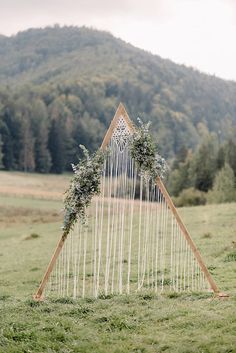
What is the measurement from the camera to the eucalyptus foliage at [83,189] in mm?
15516

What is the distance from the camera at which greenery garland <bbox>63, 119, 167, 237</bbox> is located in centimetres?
1553

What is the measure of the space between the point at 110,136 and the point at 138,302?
459cm

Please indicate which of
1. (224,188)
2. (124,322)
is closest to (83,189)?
(124,322)

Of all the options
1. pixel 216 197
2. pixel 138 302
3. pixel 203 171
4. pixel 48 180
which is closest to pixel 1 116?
pixel 48 180

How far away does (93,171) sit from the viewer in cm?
1556

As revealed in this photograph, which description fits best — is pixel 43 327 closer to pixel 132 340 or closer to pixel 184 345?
pixel 132 340

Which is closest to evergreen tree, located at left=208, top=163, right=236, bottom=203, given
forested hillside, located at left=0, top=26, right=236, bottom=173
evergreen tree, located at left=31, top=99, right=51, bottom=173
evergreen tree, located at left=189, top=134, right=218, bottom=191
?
evergreen tree, located at left=189, top=134, right=218, bottom=191

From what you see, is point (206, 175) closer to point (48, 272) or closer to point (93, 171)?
point (93, 171)

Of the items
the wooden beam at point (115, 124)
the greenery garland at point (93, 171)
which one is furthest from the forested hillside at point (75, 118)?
the greenery garland at point (93, 171)

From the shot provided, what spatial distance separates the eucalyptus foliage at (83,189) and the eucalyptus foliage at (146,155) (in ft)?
3.08

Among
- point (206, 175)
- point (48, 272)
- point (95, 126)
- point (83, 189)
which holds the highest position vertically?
point (95, 126)

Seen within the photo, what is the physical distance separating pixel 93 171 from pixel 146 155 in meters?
1.53

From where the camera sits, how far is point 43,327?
39.3ft

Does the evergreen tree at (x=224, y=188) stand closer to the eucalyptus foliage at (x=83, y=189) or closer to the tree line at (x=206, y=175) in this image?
the tree line at (x=206, y=175)
